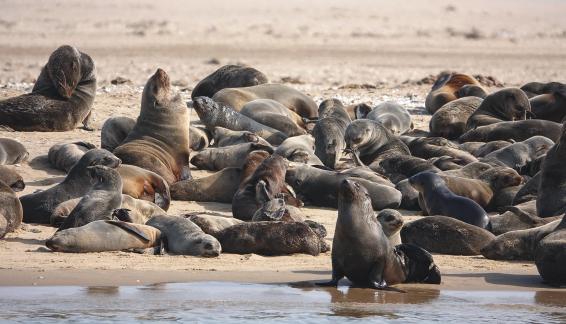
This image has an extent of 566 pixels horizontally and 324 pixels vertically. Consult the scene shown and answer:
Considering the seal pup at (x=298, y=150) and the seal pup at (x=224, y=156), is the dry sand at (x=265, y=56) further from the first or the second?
the seal pup at (x=298, y=150)

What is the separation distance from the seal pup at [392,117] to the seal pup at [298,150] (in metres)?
1.86

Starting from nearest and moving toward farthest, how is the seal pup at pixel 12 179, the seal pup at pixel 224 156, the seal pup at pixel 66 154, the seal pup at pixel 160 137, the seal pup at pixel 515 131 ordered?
1. the seal pup at pixel 12 179
2. the seal pup at pixel 160 137
3. the seal pup at pixel 66 154
4. the seal pup at pixel 224 156
5. the seal pup at pixel 515 131

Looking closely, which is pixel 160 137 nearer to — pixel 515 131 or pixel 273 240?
pixel 273 240

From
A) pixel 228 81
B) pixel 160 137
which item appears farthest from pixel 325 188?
pixel 228 81

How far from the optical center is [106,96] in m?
15.8

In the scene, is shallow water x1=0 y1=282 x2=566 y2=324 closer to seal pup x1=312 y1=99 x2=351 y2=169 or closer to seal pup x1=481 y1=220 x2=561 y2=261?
seal pup x1=481 y1=220 x2=561 y2=261

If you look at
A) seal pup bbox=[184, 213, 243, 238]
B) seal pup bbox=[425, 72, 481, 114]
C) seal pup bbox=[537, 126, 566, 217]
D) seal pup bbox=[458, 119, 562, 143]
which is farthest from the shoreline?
seal pup bbox=[425, 72, 481, 114]

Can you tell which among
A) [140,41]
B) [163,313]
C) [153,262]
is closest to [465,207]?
[153,262]

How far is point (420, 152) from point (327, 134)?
3.15ft

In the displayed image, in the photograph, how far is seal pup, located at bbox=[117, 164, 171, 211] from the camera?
9523 millimetres

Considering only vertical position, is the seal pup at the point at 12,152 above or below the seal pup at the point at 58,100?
below

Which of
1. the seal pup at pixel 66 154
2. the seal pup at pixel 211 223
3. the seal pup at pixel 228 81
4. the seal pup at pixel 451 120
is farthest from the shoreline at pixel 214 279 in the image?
the seal pup at pixel 228 81

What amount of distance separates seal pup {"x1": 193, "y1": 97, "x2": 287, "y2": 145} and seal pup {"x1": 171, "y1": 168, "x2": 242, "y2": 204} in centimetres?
241

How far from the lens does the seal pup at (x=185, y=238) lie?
809cm
